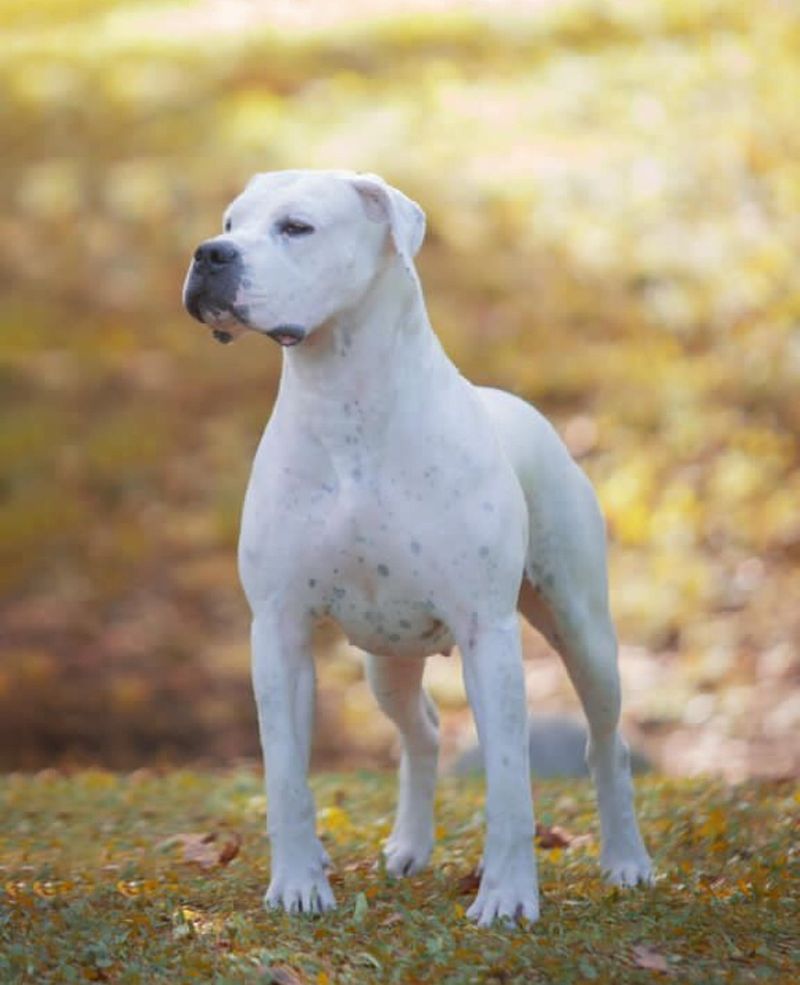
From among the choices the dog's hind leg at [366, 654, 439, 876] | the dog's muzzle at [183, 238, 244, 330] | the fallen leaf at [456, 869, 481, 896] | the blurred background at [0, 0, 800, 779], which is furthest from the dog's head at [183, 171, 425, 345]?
the blurred background at [0, 0, 800, 779]

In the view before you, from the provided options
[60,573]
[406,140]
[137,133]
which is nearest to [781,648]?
[60,573]

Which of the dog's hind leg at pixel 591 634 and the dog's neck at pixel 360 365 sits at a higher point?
the dog's neck at pixel 360 365

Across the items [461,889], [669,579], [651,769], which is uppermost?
[669,579]

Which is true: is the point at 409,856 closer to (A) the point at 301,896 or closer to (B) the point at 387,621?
(A) the point at 301,896

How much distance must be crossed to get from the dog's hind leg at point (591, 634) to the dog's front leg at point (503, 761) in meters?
0.60

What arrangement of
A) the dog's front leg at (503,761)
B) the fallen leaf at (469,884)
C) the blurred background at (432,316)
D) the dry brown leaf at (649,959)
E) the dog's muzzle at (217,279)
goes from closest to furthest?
the dry brown leaf at (649,959) < the dog's muzzle at (217,279) < the dog's front leg at (503,761) < the fallen leaf at (469,884) < the blurred background at (432,316)

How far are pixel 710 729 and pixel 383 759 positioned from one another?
1945mm

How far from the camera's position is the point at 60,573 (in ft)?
43.4

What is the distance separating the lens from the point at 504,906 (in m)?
5.37

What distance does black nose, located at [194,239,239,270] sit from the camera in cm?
514

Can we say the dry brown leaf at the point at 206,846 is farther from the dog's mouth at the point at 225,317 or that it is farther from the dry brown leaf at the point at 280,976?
the dog's mouth at the point at 225,317

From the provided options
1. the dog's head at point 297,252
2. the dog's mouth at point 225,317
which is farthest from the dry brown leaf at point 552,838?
Result: the dog's mouth at point 225,317

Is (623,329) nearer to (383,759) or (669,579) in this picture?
(669,579)

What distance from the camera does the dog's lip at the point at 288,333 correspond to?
5.21 metres
